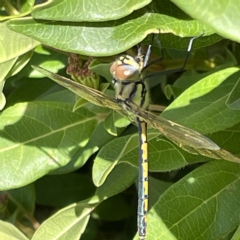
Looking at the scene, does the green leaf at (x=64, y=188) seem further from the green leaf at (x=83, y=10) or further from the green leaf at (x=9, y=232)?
the green leaf at (x=83, y=10)

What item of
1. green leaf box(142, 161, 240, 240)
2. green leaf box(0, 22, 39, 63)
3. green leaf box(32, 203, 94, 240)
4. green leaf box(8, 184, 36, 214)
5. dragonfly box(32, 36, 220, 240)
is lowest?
green leaf box(8, 184, 36, 214)

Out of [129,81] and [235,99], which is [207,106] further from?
[129,81]

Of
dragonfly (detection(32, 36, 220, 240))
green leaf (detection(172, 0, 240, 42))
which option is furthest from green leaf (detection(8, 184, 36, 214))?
green leaf (detection(172, 0, 240, 42))

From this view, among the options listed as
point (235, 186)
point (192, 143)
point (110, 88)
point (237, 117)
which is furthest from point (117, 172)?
point (192, 143)

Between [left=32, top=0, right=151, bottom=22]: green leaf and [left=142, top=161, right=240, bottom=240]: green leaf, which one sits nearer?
[left=32, top=0, right=151, bottom=22]: green leaf

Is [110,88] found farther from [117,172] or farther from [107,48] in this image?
[107,48]

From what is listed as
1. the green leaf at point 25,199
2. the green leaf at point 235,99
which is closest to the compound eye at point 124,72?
the green leaf at point 235,99

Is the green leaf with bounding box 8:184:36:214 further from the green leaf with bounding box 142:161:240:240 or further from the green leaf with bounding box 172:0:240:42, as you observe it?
the green leaf with bounding box 172:0:240:42
